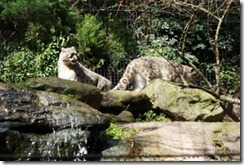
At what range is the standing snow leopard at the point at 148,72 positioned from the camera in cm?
584

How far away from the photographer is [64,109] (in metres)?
3.68

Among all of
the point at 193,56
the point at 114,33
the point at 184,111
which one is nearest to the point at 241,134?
the point at 184,111

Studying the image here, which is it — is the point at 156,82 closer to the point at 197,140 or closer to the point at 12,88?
the point at 197,140

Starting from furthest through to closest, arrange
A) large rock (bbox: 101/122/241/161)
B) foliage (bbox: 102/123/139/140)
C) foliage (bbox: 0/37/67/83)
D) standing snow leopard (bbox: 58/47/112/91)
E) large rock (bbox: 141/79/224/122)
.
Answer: foliage (bbox: 0/37/67/83)
standing snow leopard (bbox: 58/47/112/91)
large rock (bbox: 141/79/224/122)
foliage (bbox: 102/123/139/140)
large rock (bbox: 101/122/241/161)

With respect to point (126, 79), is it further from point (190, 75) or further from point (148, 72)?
point (190, 75)

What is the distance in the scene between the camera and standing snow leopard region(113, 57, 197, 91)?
5840 millimetres

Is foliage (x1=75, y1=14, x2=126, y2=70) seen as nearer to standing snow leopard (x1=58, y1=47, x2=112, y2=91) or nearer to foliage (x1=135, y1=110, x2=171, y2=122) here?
standing snow leopard (x1=58, y1=47, x2=112, y2=91)

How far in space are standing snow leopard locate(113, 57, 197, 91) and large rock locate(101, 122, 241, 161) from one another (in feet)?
5.12

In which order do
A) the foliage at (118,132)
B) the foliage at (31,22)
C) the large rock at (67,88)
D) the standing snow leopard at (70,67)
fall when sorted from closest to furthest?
Answer: 1. the foliage at (118,132)
2. the large rock at (67,88)
3. the standing snow leopard at (70,67)
4. the foliage at (31,22)

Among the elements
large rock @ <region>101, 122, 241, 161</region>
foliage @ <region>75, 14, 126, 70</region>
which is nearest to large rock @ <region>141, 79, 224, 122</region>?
large rock @ <region>101, 122, 241, 161</region>

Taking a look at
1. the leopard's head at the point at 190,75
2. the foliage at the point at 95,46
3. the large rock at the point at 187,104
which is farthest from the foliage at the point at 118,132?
the foliage at the point at 95,46

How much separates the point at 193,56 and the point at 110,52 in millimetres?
1315

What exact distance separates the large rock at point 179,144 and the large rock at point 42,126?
281mm

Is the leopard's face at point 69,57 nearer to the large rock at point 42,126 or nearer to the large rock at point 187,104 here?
the large rock at point 187,104
